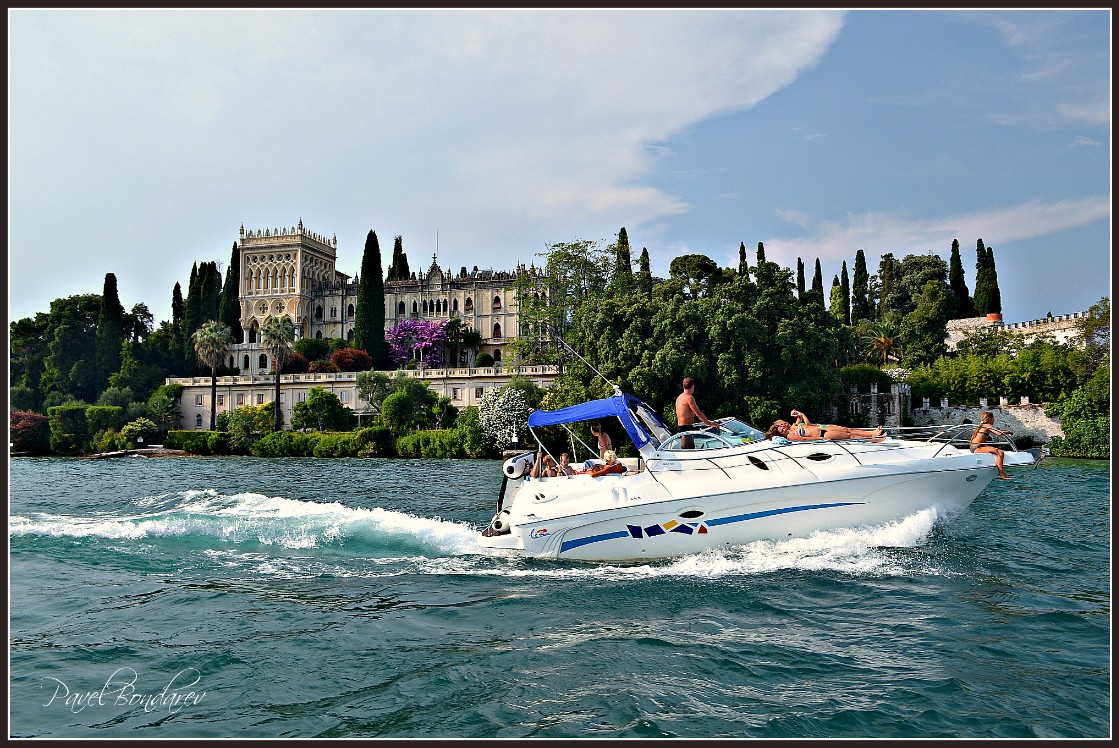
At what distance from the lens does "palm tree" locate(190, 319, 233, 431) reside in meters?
63.4

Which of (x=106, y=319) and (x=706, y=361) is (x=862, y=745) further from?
(x=106, y=319)

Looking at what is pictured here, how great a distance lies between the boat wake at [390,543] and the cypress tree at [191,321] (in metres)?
57.3

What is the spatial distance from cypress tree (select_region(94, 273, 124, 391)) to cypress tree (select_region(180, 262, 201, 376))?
5447mm

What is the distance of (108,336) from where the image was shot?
2613 inches

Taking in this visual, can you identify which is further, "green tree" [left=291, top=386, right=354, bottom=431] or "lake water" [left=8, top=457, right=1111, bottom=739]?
"green tree" [left=291, top=386, right=354, bottom=431]

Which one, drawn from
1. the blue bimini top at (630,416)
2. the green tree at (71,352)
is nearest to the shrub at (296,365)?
the green tree at (71,352)

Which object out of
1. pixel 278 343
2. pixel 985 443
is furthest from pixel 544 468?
pixel 278 343

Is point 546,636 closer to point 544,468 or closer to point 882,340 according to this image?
point 544,468

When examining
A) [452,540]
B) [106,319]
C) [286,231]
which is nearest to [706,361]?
[452,540]

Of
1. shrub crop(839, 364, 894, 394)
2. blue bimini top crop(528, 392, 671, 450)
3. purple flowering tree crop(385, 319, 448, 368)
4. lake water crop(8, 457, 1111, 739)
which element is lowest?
lake water crop(8, 457, 1111, 739)

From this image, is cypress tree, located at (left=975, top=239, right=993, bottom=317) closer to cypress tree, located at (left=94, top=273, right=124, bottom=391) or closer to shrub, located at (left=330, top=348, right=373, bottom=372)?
shrub, located at (left=330, top=348, right=373, bottom=372)

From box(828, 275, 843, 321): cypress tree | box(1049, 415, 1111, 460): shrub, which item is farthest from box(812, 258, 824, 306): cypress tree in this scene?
box(1049, 415, 1111, 460): shrub

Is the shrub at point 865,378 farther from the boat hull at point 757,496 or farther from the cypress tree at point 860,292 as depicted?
the boat hull at point 757,496

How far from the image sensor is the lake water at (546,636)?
6523 mm
